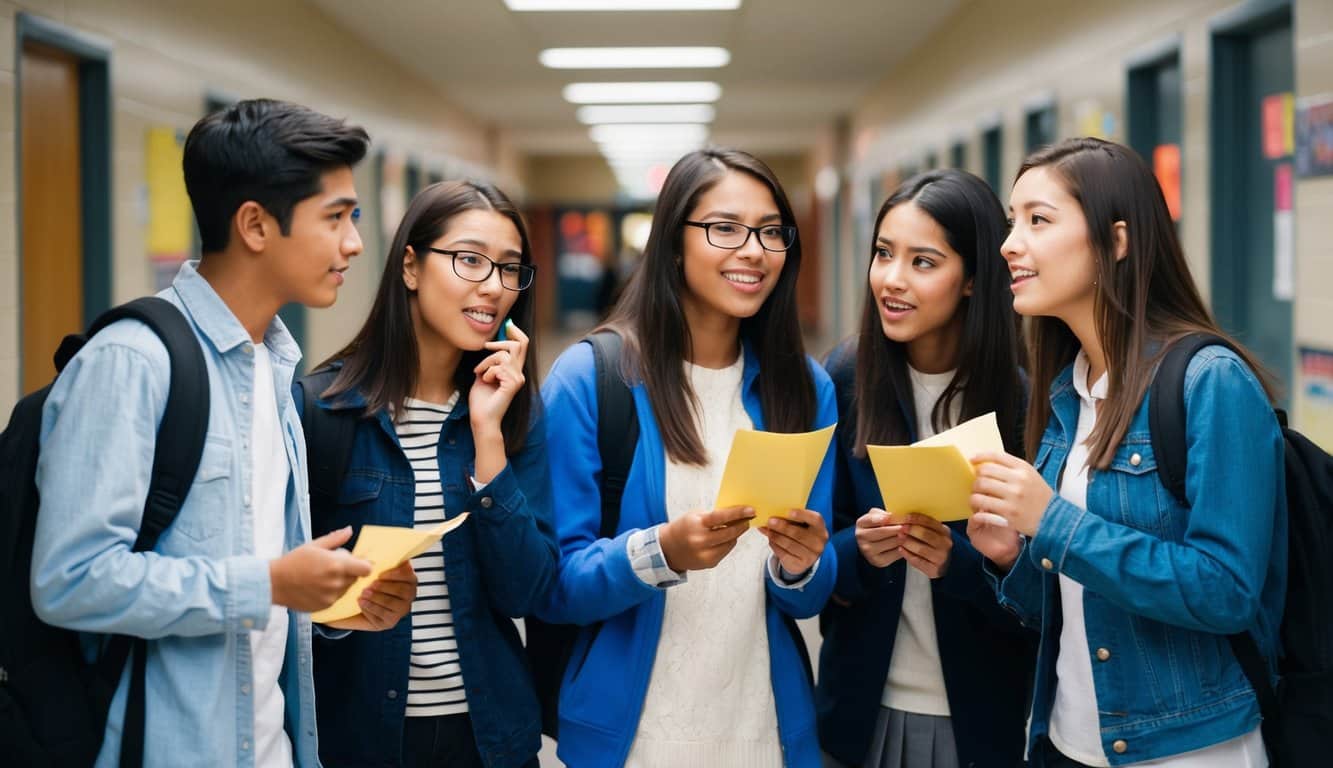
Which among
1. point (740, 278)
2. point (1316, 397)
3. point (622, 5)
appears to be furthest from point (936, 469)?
point (622, 5)

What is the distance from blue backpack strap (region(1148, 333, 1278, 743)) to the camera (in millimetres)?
1926

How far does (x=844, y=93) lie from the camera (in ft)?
53.5

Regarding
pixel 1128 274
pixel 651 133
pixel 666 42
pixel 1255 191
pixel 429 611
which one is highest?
pixel 651 133

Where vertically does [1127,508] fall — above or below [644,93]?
below

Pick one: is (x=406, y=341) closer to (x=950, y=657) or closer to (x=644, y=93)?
(x=950, y=657)

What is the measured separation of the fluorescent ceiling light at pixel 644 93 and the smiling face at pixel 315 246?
12.9m

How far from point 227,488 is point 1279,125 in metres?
5.09

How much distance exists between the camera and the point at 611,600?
2.18m

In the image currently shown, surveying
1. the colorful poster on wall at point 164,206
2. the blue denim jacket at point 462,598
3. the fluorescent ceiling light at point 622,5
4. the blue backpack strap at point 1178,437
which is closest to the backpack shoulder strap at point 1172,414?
the blue backpack strap at point 1178,437

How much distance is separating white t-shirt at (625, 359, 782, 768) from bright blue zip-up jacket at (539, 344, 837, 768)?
0.9 inches

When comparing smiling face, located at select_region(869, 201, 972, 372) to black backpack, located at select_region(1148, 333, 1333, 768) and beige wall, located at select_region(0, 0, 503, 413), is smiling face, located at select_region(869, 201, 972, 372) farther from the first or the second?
beige wall, located at select_region(0, 0, 503, 413)

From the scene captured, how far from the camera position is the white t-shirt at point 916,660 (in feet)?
7.94

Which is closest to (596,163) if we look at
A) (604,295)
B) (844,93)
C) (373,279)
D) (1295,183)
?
(604,295)

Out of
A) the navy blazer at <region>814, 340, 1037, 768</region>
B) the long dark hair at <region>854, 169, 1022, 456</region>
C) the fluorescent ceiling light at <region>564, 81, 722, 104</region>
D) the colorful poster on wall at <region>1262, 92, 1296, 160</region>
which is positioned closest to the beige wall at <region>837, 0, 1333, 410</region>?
the colorful poster on wall at <region>1262, 92, 1296, 160</region>
